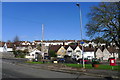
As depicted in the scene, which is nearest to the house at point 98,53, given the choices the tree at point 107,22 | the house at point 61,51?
the house at point 61,51

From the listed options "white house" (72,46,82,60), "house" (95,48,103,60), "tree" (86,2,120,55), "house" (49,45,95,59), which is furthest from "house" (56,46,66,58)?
"tree" (86,2,120,55)

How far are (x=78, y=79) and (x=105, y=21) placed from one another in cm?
1813

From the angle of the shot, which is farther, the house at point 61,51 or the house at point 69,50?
the house at point 61,51

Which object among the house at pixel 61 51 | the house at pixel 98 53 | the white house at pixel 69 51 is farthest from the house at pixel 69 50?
the house at pixel 98 53

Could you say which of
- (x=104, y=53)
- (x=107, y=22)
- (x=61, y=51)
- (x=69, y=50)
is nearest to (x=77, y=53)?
(x=69, y=50)

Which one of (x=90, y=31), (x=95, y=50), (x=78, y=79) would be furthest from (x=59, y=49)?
(x=78, y=79)

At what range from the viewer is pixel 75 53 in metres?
75.7

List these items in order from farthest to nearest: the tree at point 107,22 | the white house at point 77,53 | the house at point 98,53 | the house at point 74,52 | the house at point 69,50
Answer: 1. the house at point 69,50
2. the house at point 98,53
3. the house at point 74,52
4. the white house at point 77,53
5. the tree at point 107,22

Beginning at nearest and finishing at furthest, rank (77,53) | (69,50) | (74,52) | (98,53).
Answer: (77,53), (74,52), (98,53), (69,50)

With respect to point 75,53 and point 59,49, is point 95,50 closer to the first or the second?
point 75,53

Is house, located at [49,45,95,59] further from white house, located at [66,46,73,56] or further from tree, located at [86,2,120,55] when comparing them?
tree, located at [86,2,120,55]

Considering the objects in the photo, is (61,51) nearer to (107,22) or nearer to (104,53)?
(104,53)

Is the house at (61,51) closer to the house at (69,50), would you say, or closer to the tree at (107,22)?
the house at (69,50)

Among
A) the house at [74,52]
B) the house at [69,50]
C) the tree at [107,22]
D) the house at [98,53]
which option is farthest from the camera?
the house at [69,50]
